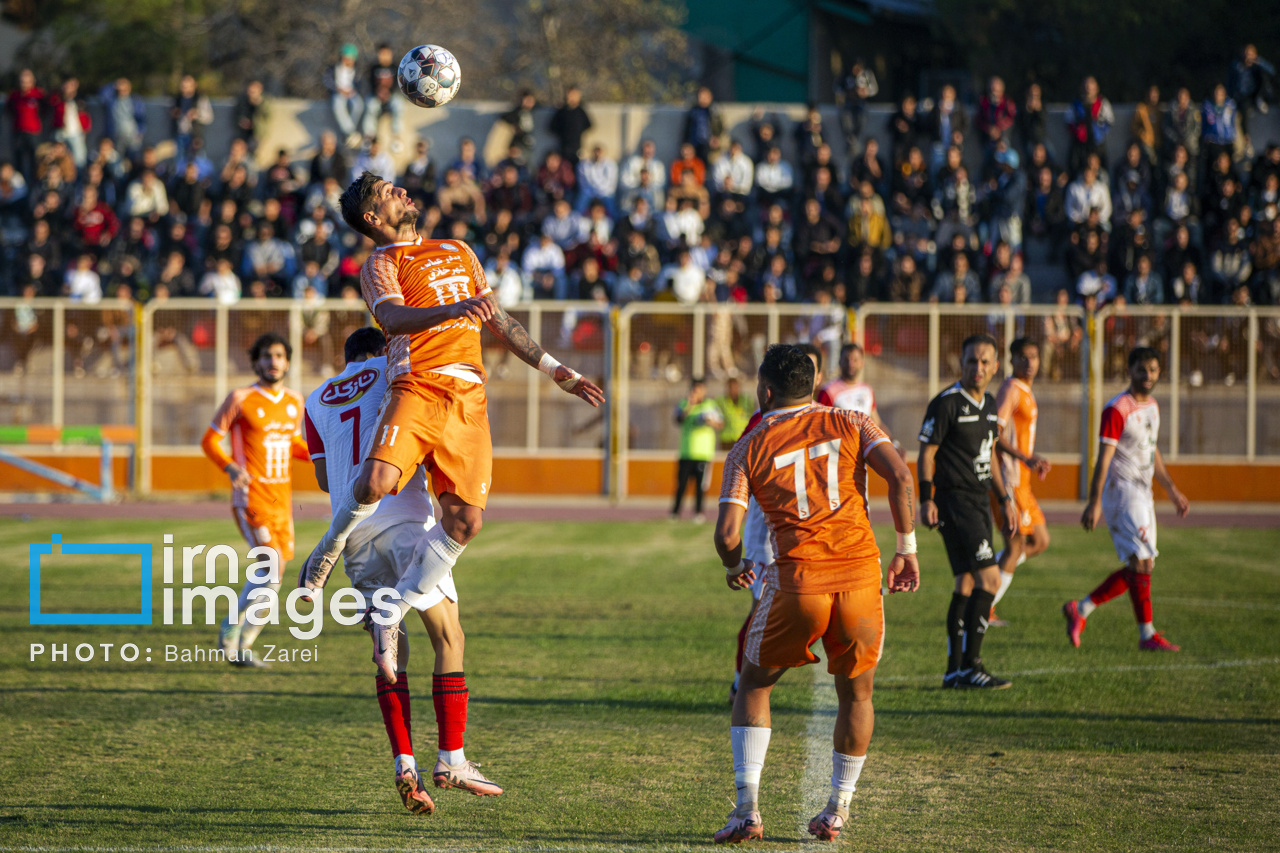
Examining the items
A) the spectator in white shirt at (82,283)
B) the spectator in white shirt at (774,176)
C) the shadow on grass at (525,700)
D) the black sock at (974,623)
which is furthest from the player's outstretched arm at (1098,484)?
the spectator in white shirt at (82,283)

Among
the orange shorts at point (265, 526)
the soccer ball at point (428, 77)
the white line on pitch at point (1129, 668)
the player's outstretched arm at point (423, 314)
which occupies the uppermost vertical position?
the soccer ball at point (428, 77)

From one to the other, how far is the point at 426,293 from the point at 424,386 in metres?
0.43

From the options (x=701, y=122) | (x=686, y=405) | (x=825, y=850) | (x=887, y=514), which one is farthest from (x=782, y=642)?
(x=701, y=122)

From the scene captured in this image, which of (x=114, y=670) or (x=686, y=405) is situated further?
(x=686, y=405)

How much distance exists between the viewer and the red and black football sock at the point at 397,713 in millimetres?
5453

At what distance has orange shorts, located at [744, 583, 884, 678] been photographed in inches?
197

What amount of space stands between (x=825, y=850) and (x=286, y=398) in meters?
5.36

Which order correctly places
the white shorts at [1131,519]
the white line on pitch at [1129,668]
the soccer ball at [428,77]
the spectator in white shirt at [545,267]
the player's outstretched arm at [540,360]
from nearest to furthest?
1. the player's outstretched arm at [540,360]
2. the soccer ball at [428,77]
3. the white line on pitch at [1129,668]
4. the white shorts at [1131,519]
5. the spectator in white shirt at [545,267]

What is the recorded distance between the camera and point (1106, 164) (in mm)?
24250

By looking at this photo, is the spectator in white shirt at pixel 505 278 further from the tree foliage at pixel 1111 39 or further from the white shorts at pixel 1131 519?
the tree foliage at pixel 1111 39

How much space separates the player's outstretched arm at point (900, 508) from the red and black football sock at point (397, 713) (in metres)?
2.13

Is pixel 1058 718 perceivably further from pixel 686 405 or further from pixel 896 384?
pixel 896 384

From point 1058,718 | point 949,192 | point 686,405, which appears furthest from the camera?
point 949,192

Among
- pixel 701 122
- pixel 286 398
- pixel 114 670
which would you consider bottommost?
pixel 114 670
